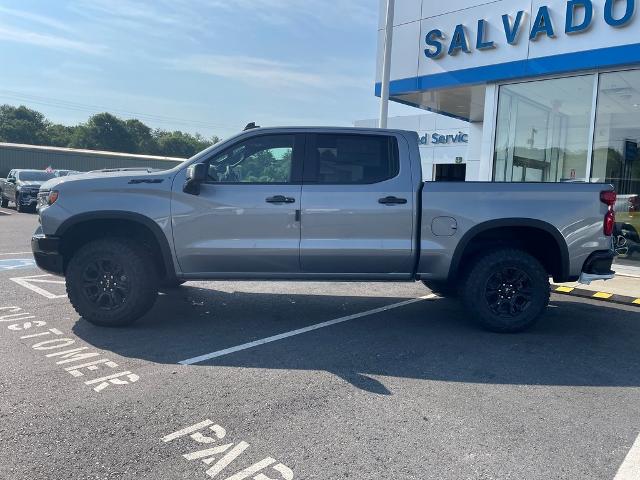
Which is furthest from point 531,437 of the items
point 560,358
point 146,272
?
point 146,272

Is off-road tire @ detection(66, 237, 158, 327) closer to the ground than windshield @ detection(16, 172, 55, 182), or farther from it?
closer to the ground

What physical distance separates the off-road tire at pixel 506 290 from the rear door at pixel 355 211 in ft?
2.35

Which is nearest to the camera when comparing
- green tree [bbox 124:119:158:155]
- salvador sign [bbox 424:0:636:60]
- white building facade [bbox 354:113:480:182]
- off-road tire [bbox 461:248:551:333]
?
off-road tire [bbox 461:248:551:333]

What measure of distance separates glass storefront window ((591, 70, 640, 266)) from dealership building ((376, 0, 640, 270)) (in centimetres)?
2

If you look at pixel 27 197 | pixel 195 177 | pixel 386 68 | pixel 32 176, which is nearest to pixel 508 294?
pixel 195 177

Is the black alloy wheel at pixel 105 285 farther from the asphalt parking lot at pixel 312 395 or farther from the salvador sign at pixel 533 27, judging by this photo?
the salvador sign at pixel 533 27

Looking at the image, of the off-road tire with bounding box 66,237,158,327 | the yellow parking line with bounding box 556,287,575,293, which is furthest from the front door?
the yellow parking line with bounding box 556,287,575,293

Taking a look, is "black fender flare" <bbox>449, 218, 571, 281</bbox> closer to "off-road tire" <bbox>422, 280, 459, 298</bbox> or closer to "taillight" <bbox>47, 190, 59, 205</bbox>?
Answer: "off-road tire" <bbox>422, 280, 459, 298</bbox>

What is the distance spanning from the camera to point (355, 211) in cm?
526

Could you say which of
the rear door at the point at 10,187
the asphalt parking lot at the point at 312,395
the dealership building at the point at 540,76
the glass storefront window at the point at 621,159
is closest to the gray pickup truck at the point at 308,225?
the asphalt parking lot at the point at 312,395

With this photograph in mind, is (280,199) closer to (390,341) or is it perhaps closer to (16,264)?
(390,341)

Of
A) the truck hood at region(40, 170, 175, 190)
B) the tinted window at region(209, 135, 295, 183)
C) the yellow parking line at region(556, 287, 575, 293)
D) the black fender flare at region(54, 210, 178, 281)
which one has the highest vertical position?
the tinted window at region(209, 135, 295, 183)

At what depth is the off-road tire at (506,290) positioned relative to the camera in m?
5.40

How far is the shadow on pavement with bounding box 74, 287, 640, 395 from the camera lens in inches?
173
